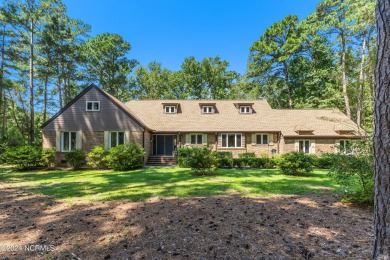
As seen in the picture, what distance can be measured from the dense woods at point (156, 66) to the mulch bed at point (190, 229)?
40.3 ft

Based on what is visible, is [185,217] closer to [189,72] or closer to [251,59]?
[251,59]

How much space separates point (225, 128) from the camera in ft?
60.7

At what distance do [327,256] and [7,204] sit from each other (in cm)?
802

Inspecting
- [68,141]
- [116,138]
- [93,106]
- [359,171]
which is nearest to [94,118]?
[93,106]

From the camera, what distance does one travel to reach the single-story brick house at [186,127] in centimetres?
1557

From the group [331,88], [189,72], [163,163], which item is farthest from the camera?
[189,72]

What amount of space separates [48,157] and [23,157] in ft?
4.56

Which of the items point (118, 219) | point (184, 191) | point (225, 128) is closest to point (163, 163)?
point (225, 128)

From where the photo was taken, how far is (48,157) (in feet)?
47.2

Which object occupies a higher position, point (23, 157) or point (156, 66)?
point (156, 66)

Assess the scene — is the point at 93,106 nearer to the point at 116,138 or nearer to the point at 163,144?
the point at 116,138

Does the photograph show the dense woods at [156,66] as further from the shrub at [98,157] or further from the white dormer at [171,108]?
the white dormer at [171,108]

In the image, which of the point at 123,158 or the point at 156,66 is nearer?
the point at 123,158

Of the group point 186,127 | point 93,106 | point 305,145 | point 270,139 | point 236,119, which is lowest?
point 305,145
